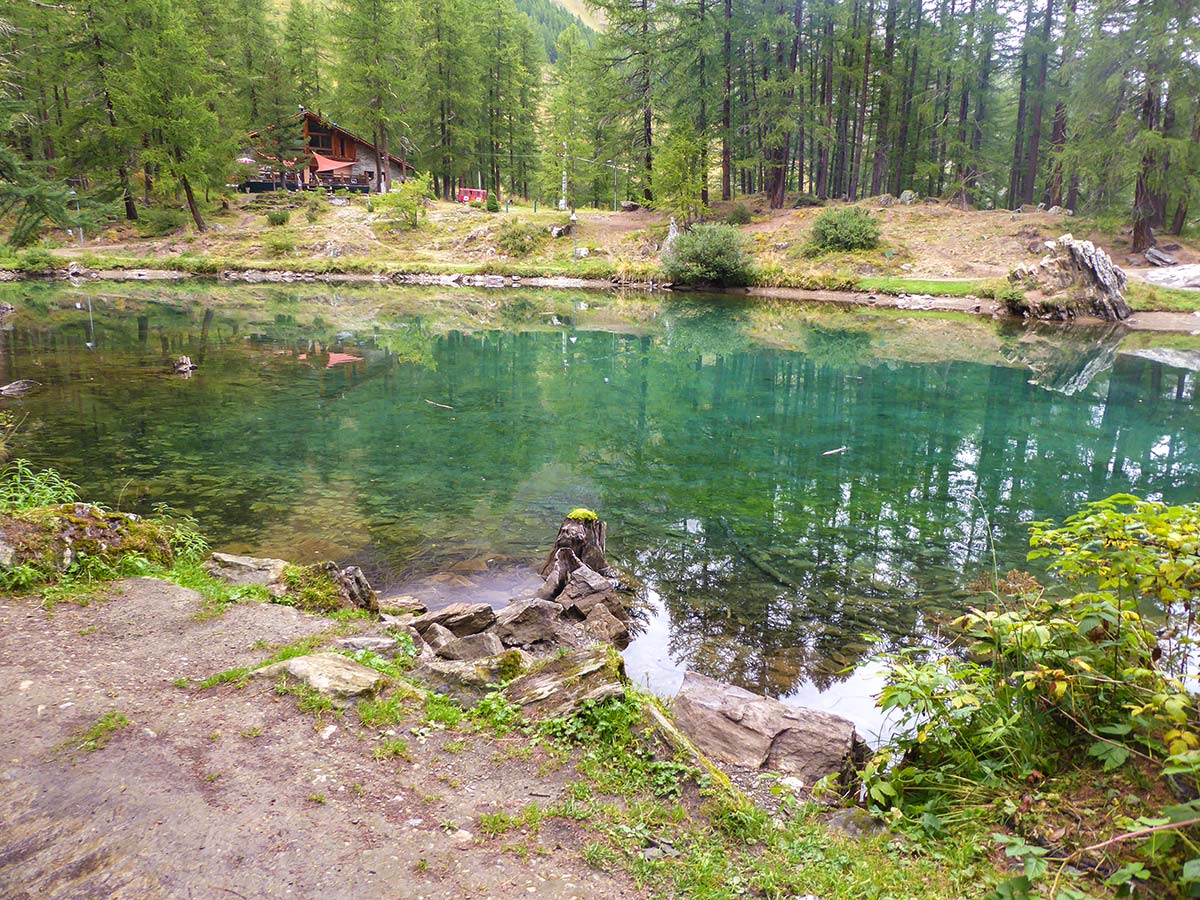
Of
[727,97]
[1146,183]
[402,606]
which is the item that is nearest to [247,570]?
[402,606]

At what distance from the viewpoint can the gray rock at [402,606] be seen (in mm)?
8047

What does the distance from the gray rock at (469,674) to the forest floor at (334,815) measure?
36cm

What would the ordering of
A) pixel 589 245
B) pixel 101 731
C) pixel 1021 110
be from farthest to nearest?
pixel 589 245, pixel 1021 110, pixel 101 731

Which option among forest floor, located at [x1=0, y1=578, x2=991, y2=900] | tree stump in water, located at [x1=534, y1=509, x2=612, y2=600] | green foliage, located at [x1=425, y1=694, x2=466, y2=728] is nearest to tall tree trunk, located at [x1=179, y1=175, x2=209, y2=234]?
tree stump in water, located at [x1=534, y1=509, x2=612, y2=600]

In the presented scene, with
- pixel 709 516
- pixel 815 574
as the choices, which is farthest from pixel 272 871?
pixel 709 516

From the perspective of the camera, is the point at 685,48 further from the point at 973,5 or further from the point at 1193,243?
the point at 1193,243

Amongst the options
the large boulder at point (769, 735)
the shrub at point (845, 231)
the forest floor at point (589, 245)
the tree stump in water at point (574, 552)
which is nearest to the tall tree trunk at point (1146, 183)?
the forest floor at point (589, 245)

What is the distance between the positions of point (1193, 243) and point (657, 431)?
35020 millimetres

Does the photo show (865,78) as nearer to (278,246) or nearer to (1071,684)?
(278,246)

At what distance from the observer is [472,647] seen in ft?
22.0

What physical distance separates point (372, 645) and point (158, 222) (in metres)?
55.8

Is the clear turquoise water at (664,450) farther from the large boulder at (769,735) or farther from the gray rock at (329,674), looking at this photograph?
the gray rock at (329,674)

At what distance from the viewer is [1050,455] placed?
15.0 meters

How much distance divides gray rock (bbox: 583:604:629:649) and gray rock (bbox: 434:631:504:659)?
119cm
